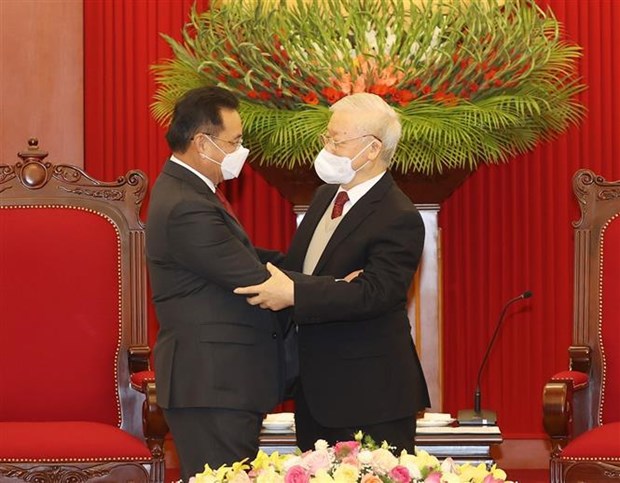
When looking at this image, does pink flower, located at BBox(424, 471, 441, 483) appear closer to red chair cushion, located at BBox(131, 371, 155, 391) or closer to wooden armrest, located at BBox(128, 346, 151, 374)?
red chair cushion, located at BBox(131, 371, 155, 391)

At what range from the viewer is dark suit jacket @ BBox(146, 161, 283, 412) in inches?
121

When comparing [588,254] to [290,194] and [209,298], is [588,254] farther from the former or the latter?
[209,298]

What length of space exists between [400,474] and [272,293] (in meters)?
1.13

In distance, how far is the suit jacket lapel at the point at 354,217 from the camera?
3.20 meters

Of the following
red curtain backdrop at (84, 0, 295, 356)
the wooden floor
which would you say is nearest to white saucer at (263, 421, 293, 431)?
the wooden floor

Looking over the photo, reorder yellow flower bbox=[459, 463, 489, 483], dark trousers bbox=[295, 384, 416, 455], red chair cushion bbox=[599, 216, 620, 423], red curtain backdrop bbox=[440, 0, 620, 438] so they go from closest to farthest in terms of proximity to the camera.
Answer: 1. yellow flower bbox=[459, 463, 489, 483]
2. dark trousers bbox=[295, 384, 416, 455]
3. red chair cushion bbox=[599, 216, 620, 423]
4. red curtain backdrop bbox=[440, 0, 620, 438]

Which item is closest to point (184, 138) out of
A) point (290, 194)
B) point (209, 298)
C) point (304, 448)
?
point (209, 298)

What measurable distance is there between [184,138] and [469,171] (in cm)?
132

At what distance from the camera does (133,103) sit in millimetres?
5188

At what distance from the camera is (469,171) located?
4191mm

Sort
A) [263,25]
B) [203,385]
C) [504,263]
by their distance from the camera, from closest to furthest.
A: [203,385]
[263,25]
[504,263]

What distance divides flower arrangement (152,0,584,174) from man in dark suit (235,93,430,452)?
554 millimetres

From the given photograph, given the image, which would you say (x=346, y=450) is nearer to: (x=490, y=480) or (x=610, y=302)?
(x=490, y=480)

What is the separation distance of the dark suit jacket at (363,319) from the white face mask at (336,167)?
77mm
